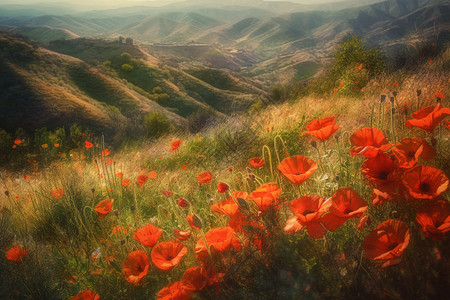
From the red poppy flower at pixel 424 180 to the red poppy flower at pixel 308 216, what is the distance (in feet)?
1.16

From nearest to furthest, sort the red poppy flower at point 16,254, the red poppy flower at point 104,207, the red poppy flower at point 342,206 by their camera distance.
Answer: the red poppy flower at point 342,206, the red poppy flower at point 16,254, the red poppy flower at point 104,207

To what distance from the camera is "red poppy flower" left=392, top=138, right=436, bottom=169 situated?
1.18 meters

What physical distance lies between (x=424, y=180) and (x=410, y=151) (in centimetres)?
20

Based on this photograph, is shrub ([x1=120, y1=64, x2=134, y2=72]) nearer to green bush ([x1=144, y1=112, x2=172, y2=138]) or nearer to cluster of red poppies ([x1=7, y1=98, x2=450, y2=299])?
green bush ([x1=144, y1=112, x2=172, y2=138])

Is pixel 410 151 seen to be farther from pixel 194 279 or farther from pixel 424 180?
pixel 194 279

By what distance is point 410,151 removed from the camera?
4.07 feet

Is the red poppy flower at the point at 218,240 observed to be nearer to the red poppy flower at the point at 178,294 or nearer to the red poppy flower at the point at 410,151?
the red poppy flower at the point at 178,294

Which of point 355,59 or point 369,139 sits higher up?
point 369,139

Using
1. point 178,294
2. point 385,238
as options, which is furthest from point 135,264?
point 385,238

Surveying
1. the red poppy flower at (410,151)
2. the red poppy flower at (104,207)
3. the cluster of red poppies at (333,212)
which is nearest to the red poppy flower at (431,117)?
the cluster of red poppies at (333,212)

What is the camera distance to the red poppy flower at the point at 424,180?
1057mm

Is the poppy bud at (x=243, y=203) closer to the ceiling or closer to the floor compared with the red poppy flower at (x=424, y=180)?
closer to the floor

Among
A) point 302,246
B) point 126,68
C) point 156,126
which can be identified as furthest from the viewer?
point 126,68

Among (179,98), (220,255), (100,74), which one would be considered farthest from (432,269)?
(179,98)
